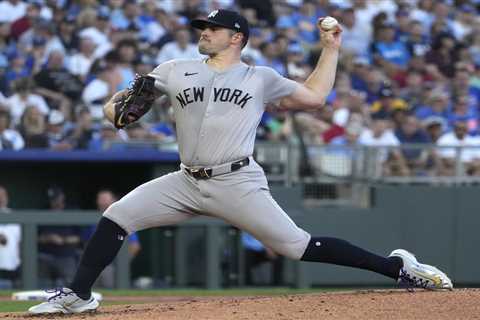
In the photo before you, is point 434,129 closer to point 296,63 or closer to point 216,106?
point 296,63

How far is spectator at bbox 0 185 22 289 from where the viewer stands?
1114 cm

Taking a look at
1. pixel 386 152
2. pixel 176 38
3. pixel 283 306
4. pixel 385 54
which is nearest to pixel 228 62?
pixel 283 306

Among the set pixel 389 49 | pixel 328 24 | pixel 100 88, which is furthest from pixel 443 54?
pixel 328 24

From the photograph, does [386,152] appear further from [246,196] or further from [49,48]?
[246,196]

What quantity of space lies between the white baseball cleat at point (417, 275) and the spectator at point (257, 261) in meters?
5.21

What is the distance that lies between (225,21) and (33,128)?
5.91m

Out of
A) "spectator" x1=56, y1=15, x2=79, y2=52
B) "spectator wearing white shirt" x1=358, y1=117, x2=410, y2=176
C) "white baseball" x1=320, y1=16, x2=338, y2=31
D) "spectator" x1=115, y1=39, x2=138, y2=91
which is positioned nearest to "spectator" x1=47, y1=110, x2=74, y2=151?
"spectator" x1=115, y1=39, x2=138, y2=91

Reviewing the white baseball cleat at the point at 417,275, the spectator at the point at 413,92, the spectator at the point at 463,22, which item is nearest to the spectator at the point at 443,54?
the spectator at the point at 463,22

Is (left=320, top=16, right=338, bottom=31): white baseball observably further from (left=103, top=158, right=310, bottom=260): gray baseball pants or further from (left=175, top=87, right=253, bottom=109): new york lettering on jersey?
(left=103, top=158, right=310, bottom=260): gray baseball pants

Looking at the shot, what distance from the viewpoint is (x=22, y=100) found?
468 inches

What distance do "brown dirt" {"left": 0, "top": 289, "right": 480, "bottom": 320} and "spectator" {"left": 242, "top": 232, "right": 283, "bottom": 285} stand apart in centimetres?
512

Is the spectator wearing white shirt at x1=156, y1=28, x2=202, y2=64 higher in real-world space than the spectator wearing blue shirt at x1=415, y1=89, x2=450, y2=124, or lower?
higher

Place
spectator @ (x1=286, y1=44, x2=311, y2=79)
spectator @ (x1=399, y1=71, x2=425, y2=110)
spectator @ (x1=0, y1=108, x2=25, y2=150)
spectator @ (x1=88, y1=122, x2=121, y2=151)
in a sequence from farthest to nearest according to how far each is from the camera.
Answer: spectator @ (x1=399, y1=71, x2=425, y2=110), spectator @ (x1=286, y1=44, x2=311, y2=79), spectator @ (x1=88, y1=122, x2=121, y2=151), spectator @ (x1=0, y1=108, x2=25, y2=150)

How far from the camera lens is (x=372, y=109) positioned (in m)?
13.4
